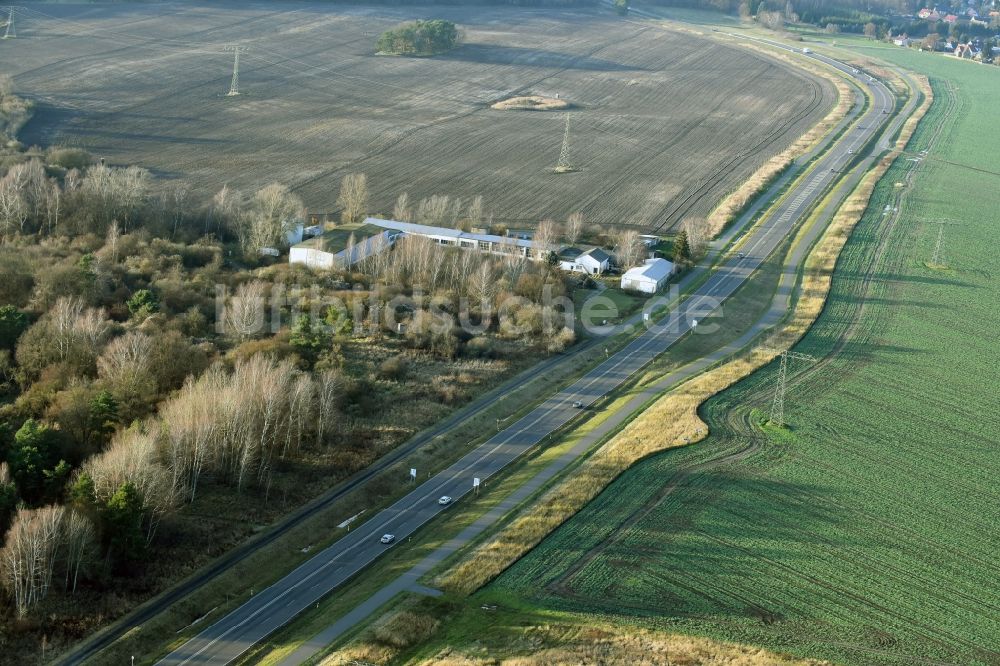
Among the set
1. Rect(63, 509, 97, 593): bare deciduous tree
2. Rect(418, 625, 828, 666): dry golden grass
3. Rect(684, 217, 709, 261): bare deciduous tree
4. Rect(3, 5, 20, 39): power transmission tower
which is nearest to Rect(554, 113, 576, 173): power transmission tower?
Rect(684, 217, 709, 261): bare deciduous tree

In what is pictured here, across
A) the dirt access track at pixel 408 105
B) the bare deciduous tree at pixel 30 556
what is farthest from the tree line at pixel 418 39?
the bare deciduous tree at pixel 30 556

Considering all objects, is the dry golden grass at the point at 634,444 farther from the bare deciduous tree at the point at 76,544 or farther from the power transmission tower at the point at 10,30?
the power transmission tower at the point at 10,30

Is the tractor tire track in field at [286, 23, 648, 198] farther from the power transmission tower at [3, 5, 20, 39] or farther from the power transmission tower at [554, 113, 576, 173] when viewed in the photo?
the power transmission tower at [3, 5, 20, 39]

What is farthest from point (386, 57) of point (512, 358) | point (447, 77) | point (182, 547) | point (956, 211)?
point (182, 547)

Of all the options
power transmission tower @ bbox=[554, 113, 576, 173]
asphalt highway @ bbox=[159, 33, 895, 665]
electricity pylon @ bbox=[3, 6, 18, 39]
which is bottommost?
asphalt highway @ bbox=[159, 33, 895, 665]

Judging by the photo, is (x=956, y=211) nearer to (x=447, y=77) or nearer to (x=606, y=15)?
(x=447, y=77)

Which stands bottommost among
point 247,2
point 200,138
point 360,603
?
point 360,603

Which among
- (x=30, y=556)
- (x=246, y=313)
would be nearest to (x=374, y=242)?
(x=246, y=313)

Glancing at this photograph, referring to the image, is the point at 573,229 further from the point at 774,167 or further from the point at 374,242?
the point at 774,167
